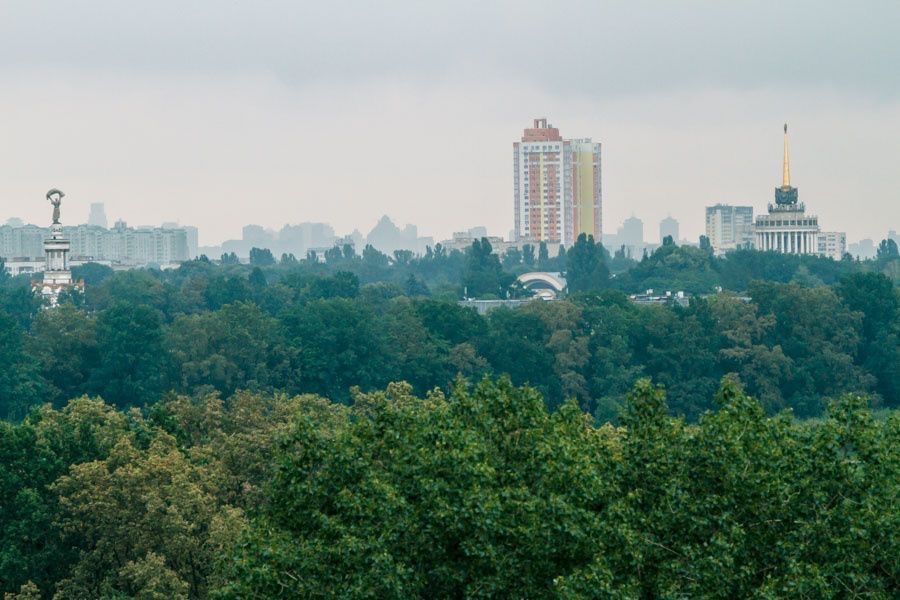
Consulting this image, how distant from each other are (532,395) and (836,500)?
5015mm

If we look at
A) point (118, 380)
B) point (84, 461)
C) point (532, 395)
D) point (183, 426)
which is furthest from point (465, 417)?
point (118, 380)

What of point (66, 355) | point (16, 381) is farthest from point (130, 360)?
point (16, 381)

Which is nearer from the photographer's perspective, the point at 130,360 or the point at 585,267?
the point at 130,360

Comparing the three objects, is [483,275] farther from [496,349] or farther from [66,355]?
[66,355]

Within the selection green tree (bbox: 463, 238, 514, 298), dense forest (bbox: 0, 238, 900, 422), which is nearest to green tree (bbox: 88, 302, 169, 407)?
dense forest (bbox: 0, 238, 900, 422)

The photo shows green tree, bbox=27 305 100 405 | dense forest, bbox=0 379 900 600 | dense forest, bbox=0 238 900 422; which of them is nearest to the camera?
dense forest, bbox=0 379 900 600

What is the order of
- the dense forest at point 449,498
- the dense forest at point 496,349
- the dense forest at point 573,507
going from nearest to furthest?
the dense forest at point 573,507 < the dense forest at point 449,498 < the dense forest at point 496,349

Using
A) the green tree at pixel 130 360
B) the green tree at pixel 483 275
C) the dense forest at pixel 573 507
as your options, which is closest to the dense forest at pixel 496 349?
the green tree at pixel 130 360

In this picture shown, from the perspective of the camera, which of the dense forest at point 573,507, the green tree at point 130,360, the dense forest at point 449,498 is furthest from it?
the green tree at point 130,360

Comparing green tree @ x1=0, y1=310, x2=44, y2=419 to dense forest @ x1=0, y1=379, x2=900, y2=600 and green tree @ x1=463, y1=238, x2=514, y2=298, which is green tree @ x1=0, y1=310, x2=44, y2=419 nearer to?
dense forest @ x1=0, y1=379, x2=900, y2=600

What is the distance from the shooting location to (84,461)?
128ft

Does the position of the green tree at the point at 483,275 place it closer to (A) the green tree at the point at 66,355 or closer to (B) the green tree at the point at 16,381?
(A) the green tree at the point at 66,355

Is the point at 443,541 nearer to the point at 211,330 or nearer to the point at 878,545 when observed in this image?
the point at 878,545

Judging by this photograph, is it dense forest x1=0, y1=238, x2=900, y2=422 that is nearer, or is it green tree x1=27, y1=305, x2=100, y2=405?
green tree x1=27, y1=305, x2=100, y2=405
